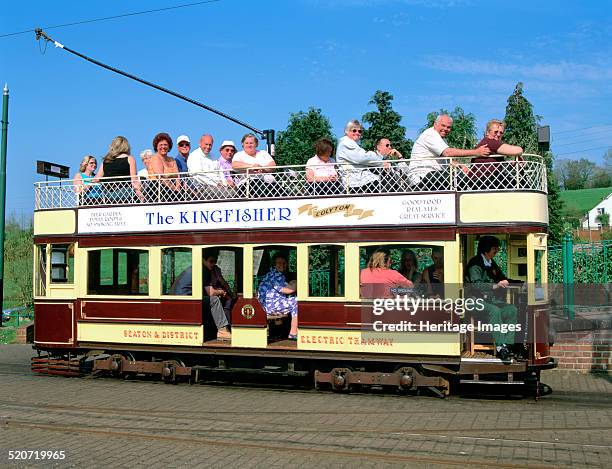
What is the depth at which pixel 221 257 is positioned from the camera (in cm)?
1260

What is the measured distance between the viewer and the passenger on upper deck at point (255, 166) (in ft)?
37.7

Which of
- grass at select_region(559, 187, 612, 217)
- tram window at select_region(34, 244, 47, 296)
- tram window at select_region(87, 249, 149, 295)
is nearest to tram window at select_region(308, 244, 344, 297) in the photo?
tram window at select_region(87, 249, 149, 295)

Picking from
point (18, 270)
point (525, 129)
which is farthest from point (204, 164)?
point (18, 270)

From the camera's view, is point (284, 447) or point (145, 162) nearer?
point (284, 447)

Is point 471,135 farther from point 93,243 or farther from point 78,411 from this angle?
point 78,411

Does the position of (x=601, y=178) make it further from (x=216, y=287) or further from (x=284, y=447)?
(x=284, y=447)

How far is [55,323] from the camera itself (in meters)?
12.8

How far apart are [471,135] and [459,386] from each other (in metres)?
16.8

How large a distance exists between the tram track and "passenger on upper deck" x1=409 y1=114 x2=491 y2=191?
401 cm

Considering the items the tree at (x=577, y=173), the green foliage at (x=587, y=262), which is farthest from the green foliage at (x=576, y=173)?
the green foliage at (x=587, y=262)

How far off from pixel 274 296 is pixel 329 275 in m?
0.97

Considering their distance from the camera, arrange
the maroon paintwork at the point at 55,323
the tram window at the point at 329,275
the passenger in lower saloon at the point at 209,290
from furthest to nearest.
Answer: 1. the maroon paintwork at the point at 55,323
2. the passenger in lower saloon at the point at 209,290
3. the tram window at the point at 329,275

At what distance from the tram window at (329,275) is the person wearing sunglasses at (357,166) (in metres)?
0.97

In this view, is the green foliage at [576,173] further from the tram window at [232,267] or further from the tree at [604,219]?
the tram window at [232,267]
